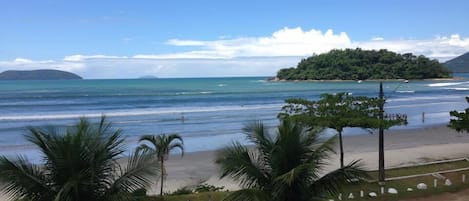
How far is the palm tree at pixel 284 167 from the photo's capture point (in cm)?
895

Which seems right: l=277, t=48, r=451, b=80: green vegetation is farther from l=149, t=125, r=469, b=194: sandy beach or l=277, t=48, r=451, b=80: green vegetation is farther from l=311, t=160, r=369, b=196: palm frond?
l=311, t=160, r=369, b=196: palm frond

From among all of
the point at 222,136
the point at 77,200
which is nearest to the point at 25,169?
the point at 77,200

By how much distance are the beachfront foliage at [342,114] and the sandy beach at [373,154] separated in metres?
1.96

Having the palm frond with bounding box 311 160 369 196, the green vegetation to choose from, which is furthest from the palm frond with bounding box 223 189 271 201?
the green vegetation

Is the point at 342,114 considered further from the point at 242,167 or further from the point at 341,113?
the point at 242,167

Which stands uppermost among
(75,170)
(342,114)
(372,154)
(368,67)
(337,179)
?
(368,67)

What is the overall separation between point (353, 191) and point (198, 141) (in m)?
17.1

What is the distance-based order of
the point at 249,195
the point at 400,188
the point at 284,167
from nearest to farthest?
the point at 249,195 < the point at 284,167 < the point at 400,188

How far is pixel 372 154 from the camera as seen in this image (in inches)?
1033

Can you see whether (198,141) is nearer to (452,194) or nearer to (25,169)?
(452,194)

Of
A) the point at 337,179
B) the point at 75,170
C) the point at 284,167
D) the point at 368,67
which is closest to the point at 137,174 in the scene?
the point at 75,170

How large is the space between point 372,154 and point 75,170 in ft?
67.9

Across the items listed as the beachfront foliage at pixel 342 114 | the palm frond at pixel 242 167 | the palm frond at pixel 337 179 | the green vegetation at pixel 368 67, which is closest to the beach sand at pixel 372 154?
the beachfront foliage at pixel 342 114

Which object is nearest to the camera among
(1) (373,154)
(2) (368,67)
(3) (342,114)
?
(3) (342,114)
